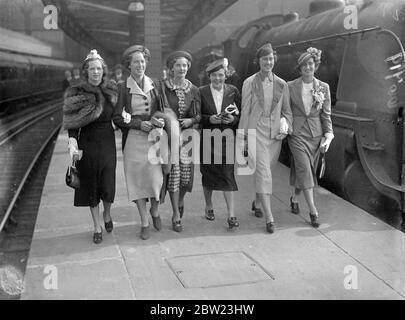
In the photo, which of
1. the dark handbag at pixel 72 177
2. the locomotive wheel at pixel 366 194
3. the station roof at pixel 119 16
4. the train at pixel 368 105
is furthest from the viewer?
the station roof at pixel 119 16

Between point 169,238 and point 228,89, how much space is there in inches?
58.5

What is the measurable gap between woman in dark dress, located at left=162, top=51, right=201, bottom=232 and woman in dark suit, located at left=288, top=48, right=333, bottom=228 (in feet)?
3.15

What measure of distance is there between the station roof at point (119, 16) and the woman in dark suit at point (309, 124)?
8.54 meters

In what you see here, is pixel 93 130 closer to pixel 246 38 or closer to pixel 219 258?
pixel 219 258

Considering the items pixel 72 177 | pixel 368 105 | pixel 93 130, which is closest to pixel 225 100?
pixel 93 130

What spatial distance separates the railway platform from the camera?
3242 millimetres

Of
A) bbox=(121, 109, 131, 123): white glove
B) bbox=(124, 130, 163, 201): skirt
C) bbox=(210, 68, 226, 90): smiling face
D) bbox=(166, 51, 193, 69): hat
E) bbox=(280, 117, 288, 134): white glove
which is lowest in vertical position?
bbox=(124, 130, 163, 201): skirt

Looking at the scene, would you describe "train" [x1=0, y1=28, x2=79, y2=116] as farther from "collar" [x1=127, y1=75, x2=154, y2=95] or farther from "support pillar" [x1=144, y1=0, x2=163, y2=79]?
"collar" [x1=127, y1=75, x2=154, y2=95]

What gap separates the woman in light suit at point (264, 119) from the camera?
4430mm

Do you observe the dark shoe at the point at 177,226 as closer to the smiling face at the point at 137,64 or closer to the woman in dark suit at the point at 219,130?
the woman in dark suit at the point at 219,130

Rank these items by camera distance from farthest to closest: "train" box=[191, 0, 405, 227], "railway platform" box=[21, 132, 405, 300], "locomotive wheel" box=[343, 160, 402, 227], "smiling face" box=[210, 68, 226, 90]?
"locomotive wheel" box=[343, 160, 402, 227]
"train" box=[191, 0, 405, 227]
"smiling face" box=[210, 68, 226, 90]
"railway platform" box=[21, 132, 405, 300]

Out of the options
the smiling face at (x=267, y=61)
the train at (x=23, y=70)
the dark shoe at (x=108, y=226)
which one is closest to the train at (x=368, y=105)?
the smiling face at (x=267, y=61)

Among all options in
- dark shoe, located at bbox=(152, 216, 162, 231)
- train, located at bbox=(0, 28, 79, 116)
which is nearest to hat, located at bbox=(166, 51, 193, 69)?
dark shoe, located at bbox=(152, 216, 162, 231)
